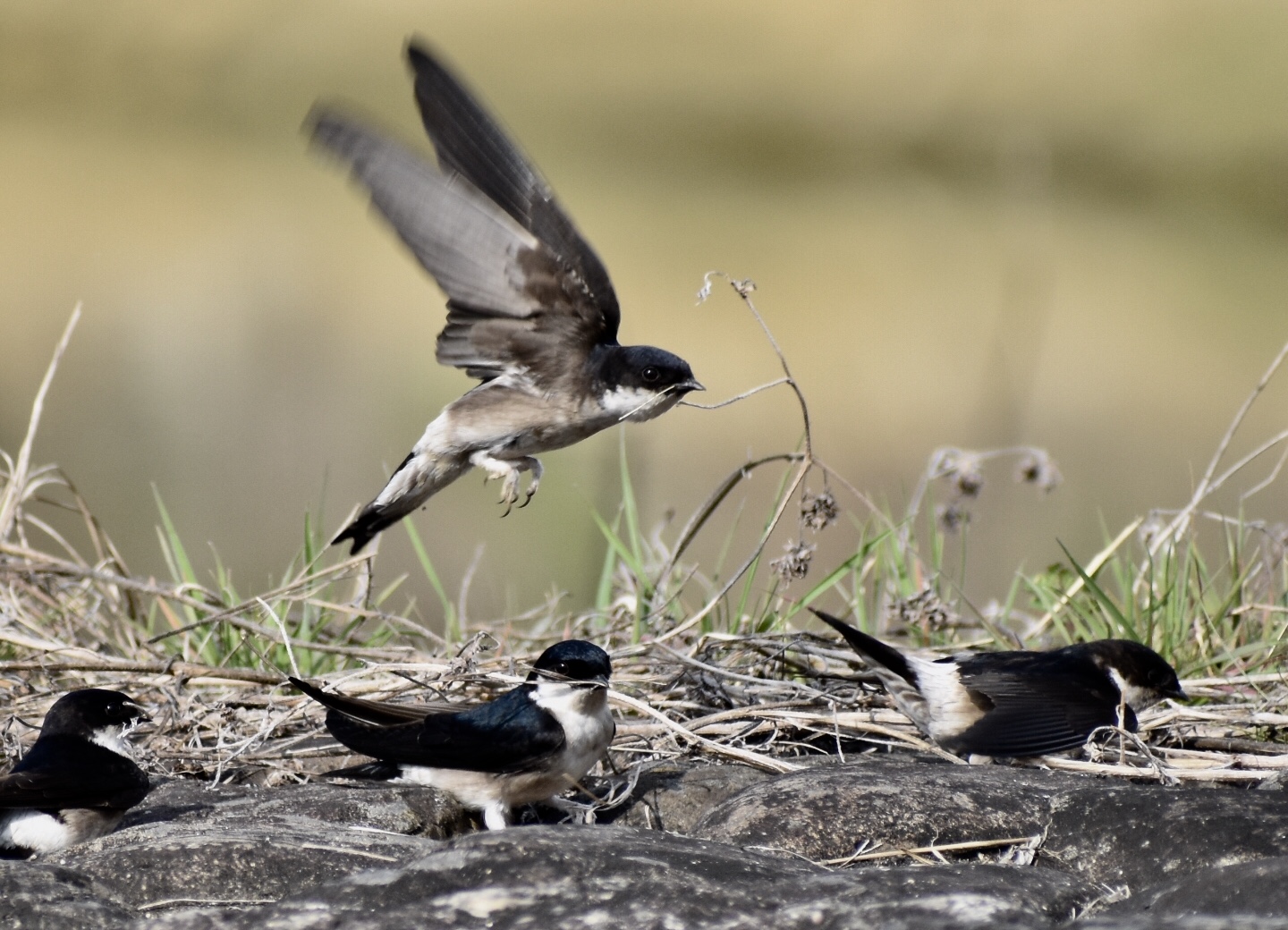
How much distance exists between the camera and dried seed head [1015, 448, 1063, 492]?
5039 mm

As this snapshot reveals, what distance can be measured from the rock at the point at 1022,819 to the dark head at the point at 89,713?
132 centimetres

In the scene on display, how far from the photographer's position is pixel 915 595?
4.47m

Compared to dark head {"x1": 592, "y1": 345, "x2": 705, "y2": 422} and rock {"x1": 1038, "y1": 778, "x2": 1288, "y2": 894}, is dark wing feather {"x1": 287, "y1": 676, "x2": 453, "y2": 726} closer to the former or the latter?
dark head {"x1": 592, "y1": 345, "x2": 705, "y2": 422}

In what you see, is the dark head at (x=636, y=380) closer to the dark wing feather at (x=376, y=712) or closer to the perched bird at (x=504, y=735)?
the perched bird at (x=504, y=735)

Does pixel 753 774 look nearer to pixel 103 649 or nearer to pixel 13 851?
pixel 13 851

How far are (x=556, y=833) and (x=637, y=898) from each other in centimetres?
34

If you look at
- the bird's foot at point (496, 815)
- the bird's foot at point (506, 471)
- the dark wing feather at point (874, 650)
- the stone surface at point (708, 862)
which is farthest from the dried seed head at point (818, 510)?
the bird's foot at point (496, 815)

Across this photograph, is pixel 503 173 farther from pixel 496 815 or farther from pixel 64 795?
pixel 64 795

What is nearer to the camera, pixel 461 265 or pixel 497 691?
pixel 497 691

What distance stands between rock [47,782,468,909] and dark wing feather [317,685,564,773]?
3.8 inches

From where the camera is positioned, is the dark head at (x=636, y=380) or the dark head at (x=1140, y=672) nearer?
the dark head at (x=1140, y=672)

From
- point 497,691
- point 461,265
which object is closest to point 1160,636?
point 497,691

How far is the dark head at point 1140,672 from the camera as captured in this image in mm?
3984

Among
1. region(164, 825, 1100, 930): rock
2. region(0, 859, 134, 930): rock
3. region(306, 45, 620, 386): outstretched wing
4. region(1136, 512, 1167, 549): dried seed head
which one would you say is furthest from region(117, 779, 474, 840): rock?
region(1136, 512, 1167, 549): dried seed head
